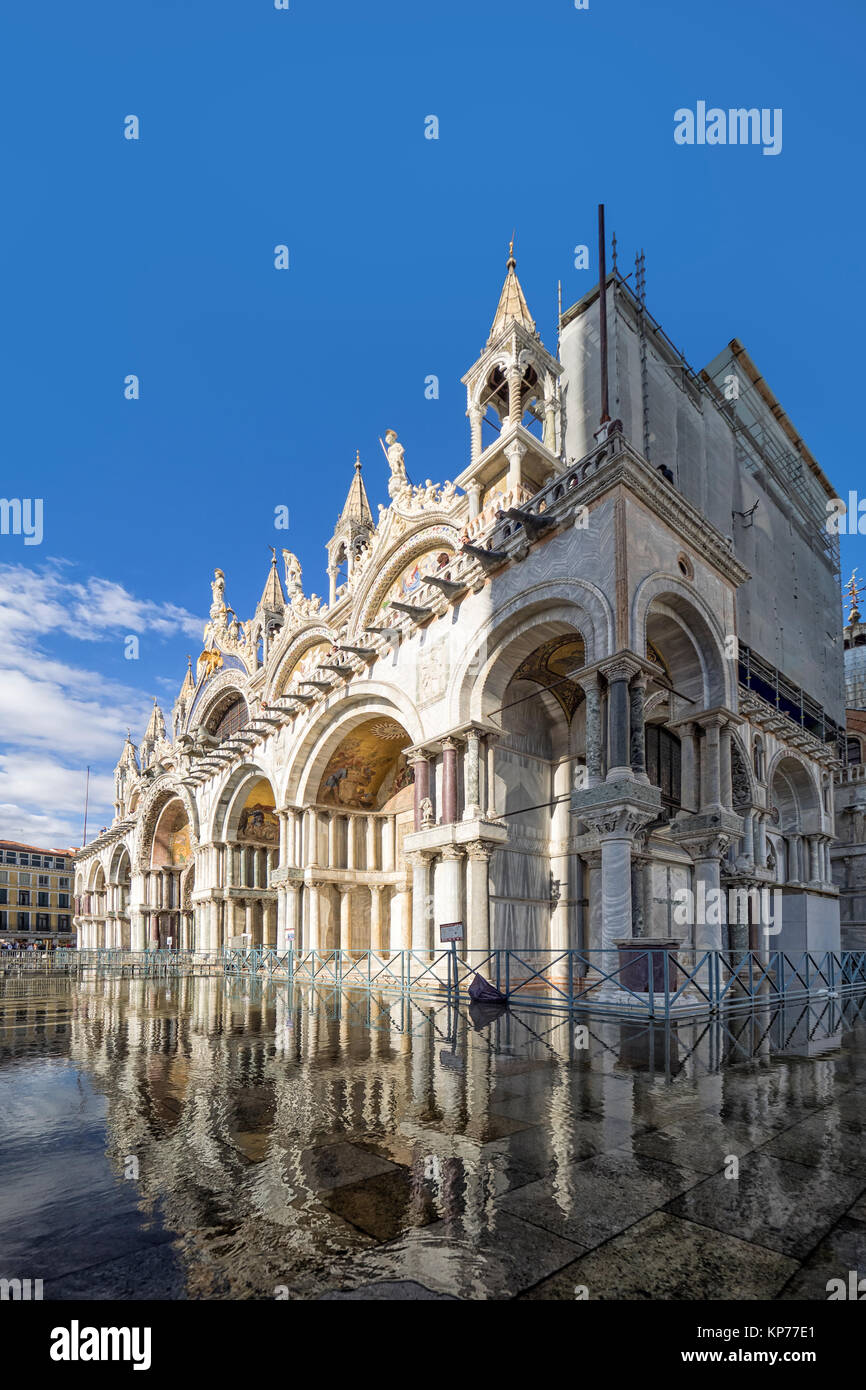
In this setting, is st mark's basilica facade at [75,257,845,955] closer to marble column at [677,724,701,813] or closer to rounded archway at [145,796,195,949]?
marble column at [677,724,701,813]

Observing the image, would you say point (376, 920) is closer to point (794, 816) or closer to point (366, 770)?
point (366, 770)

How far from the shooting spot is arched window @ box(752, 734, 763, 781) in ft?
73.5

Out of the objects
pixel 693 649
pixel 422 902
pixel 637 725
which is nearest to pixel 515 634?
pixel 637 725

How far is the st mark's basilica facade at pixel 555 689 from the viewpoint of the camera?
48.9ft

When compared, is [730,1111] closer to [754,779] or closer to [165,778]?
[754,779]

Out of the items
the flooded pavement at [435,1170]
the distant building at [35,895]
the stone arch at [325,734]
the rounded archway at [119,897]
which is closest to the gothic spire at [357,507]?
the stone arch at [325,734]

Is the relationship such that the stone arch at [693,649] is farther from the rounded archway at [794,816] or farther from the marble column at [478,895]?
the rounded archway at [794,816]

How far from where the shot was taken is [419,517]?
2378 cm

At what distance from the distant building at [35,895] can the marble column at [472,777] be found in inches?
2873

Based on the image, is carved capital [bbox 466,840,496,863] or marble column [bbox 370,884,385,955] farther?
marble column [bbox 370,884,385,955]

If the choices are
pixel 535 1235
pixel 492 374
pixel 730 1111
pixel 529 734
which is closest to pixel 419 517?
pixel 492 374

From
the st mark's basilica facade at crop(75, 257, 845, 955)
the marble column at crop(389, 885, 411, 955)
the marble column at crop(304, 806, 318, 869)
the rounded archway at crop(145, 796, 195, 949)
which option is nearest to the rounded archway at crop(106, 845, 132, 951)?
the rounded archway at crop(145, 796, 195, 949)

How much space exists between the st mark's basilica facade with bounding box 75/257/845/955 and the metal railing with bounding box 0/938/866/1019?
781 millimetres
